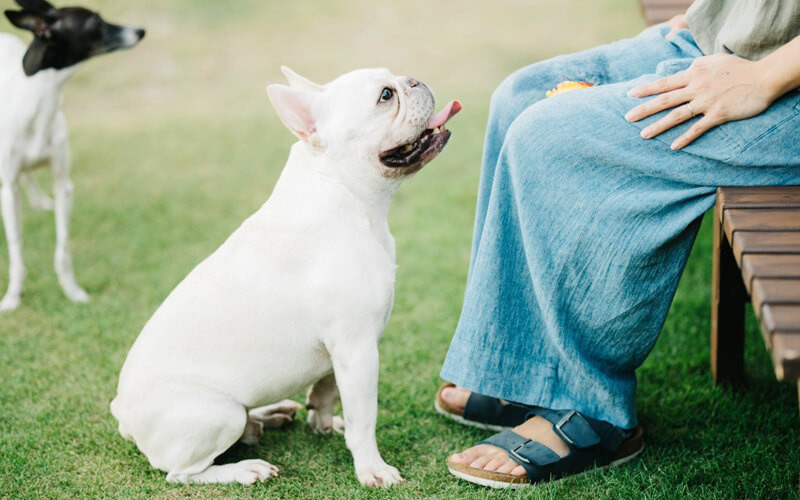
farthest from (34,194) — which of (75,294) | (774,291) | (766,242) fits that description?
(774,291)

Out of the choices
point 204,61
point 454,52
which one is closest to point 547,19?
point 454,52

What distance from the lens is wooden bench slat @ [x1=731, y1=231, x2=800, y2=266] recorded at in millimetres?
1744

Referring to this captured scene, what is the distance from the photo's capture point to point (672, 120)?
6.84ft

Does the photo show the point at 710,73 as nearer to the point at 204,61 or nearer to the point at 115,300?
the point at 115,300

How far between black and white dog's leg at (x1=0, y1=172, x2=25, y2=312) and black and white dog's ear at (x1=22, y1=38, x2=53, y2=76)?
1.75 feet

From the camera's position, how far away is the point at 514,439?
2438 millimetres

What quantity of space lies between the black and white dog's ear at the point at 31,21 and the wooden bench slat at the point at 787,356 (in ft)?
12.1

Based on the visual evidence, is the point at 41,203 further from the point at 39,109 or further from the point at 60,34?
the point at 60,34

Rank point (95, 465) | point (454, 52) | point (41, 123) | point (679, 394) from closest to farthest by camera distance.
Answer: point (95, 465), point (679, 394), point (41, 123), point (454, 52)

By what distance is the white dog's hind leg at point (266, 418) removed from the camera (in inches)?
104

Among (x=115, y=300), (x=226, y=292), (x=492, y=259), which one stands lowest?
(x=115, y=300)

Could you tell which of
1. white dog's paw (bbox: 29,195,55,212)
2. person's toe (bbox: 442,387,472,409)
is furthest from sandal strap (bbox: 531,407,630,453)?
white dog's paw (bbox: 29,195,55,212)

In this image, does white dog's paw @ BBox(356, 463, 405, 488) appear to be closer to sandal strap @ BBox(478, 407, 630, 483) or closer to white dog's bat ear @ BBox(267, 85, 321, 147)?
sandal strap @ BBox(478, 407, 630, 483)

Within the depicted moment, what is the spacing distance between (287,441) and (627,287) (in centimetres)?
122
